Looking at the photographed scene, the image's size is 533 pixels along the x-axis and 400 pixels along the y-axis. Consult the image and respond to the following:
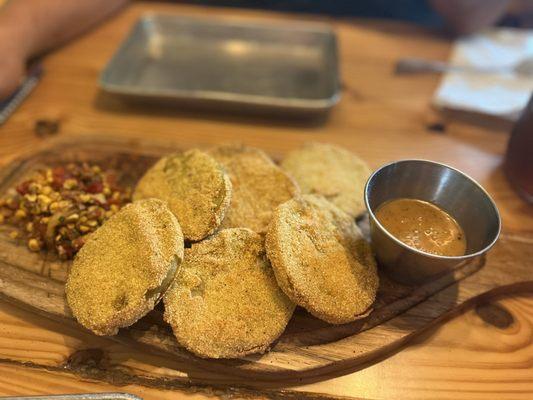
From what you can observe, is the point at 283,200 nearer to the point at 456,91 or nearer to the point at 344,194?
the point at 344,194

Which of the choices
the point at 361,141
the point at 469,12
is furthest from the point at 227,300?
the point at 469,12

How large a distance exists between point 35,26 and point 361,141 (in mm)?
2806

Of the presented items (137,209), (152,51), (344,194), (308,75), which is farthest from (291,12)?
(137,209)

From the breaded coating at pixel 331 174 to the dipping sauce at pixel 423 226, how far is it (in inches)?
10.3

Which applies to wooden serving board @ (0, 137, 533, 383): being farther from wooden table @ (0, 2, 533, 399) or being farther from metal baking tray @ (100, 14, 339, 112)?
metal baking tray @ (100, 14, 339, 112)

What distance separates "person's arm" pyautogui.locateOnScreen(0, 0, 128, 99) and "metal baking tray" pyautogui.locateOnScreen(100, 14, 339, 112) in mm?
522

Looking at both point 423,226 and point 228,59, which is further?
point 228,59

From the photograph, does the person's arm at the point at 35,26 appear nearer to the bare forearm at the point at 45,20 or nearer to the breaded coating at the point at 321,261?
the bare forearm at the point at 45,20

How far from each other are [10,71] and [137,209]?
1.91 metres

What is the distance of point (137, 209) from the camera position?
1.93 m

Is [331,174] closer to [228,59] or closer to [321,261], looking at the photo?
[321,261]

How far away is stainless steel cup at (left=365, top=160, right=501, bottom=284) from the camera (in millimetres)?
1817

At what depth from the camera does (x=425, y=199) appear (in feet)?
6.83

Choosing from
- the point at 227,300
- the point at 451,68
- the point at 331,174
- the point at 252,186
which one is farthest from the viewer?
the point at 451,68
